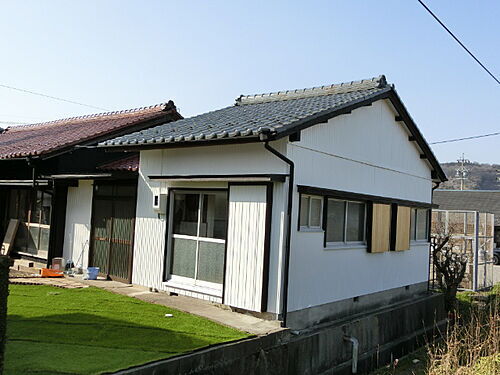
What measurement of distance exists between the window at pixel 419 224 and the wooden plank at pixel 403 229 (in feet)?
2.50

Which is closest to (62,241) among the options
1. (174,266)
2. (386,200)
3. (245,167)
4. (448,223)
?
(174,266)

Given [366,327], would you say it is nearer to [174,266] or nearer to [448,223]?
[174,266]

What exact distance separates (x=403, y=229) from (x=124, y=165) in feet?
22.9

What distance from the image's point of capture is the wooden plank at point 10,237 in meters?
12.1

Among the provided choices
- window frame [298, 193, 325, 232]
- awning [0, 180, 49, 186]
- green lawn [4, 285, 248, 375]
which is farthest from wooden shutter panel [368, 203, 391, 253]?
awning [0, 180, 49, 186]

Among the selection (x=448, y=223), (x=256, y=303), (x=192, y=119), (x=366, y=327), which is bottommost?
(x=366, y=327)

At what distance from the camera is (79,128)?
14344 millimetres

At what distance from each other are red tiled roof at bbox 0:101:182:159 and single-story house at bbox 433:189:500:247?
28.7 metres

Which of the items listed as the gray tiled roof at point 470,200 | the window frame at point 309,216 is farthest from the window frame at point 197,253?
the gray tiled roof at point 470,200

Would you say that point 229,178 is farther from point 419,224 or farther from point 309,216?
point 419,224

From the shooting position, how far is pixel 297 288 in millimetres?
7820

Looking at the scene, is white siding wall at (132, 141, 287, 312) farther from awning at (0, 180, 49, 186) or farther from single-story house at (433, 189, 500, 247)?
single-story house at (433, 189, 500, 247)

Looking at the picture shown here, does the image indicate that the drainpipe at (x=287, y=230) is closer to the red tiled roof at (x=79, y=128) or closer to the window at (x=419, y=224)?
the red tiled roof at (x=79, y=128)

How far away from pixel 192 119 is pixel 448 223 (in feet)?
35.6
